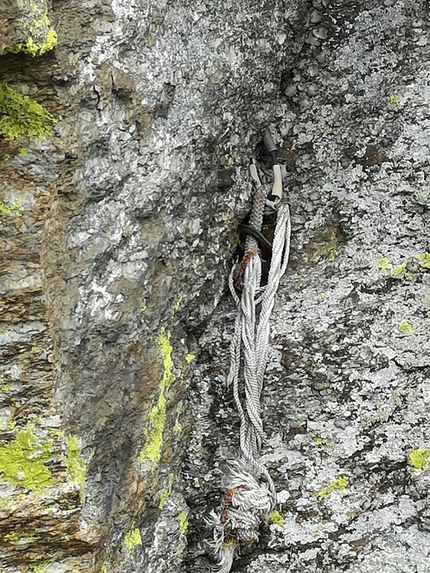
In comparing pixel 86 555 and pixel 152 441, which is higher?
pixel 152 441

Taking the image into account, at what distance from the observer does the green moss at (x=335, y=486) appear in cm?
122

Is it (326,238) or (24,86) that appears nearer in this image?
(24,86)

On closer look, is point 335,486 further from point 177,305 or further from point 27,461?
point 27,461

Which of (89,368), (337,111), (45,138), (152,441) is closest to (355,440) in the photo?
(152,441)

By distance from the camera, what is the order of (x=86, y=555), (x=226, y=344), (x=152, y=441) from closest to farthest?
(x=86, y=555) < (x=152, y=441) < (x=226, y=344)

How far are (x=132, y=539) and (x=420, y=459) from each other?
47cm

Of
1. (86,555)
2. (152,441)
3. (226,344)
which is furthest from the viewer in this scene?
(226,344)

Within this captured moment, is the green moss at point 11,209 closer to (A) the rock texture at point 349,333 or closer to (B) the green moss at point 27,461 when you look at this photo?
(B) the green moss at point 27,461

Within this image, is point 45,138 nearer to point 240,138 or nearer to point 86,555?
point 240,138

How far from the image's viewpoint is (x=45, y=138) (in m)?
0.92

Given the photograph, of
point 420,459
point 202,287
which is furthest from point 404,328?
point 202,287

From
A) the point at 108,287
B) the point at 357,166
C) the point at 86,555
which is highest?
the point at 357,166

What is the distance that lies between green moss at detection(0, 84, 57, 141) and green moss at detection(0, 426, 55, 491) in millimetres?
377

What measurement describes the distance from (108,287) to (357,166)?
0.51m
